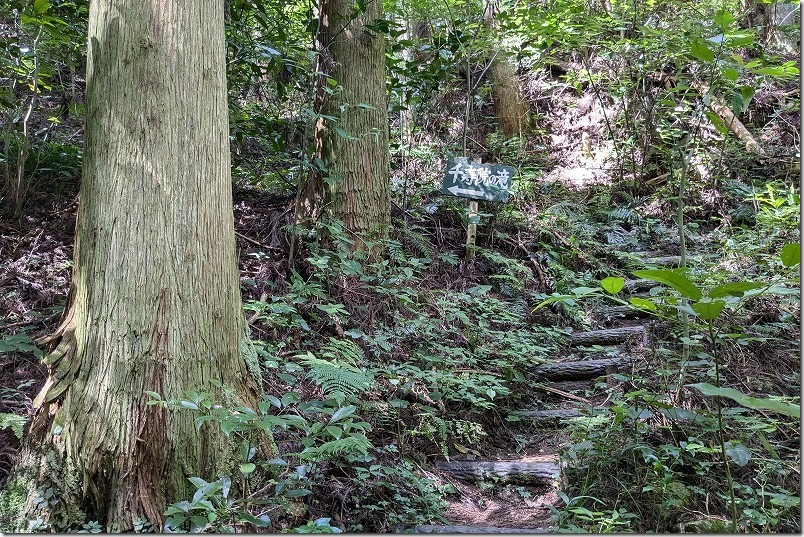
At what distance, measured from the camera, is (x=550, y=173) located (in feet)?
28.6

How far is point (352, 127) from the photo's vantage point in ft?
16.7

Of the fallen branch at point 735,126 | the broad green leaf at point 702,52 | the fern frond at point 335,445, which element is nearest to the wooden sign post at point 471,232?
the broad green leaf at point 702,52

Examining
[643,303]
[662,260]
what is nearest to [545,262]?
[662,260]

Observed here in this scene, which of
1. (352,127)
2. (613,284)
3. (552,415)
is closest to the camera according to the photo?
(613,284)

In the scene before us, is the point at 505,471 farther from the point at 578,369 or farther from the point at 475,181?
the point at 475,181

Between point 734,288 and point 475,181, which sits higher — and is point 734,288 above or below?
below

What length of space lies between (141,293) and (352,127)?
305cm

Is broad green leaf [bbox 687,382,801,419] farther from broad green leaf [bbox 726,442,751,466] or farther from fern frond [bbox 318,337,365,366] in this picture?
fern frond [bbox 318,337,365,366]

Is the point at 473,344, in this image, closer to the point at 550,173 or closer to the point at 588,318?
the point at 588,318

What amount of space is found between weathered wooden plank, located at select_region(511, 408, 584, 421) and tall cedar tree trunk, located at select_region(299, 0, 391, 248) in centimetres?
199

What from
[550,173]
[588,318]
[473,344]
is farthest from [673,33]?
[473,344]

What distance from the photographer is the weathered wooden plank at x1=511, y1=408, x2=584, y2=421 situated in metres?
4.18

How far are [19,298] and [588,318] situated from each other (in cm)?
488

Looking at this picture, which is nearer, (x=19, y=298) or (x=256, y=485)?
(x=256, y=485)
